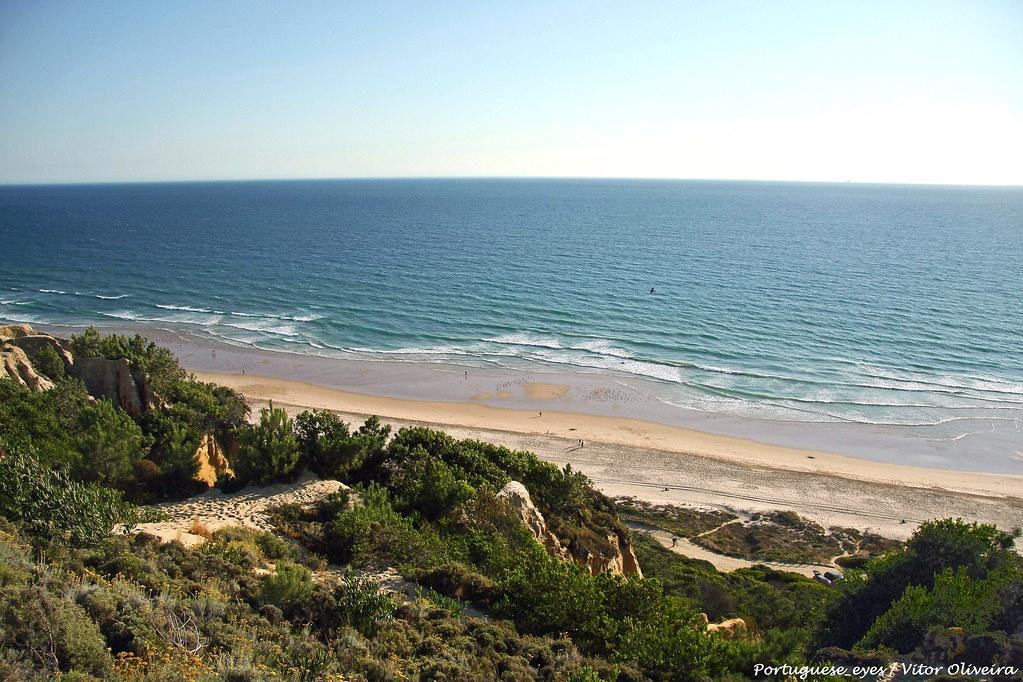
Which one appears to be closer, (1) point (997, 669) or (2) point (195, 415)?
(1) point (997, 669)

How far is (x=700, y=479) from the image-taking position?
34.8 m

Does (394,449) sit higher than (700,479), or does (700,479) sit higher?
(394,449)

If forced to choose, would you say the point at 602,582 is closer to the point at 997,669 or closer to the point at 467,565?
the point at 467,565

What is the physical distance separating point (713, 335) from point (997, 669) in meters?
47.3

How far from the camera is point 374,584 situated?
37.5 feet

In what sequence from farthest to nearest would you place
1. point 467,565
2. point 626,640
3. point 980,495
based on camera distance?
point 980,495
point 467,565
point 626,640

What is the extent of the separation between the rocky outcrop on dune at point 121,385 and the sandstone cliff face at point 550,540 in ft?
40.8

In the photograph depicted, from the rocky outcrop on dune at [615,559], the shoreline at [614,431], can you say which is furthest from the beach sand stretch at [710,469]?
the rocky outcrop on dune at [615,559]

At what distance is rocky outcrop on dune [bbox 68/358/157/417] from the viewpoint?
2184 centimetres

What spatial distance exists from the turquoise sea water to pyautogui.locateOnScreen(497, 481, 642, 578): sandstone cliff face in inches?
1058

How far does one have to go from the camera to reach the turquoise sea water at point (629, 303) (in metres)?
46.9

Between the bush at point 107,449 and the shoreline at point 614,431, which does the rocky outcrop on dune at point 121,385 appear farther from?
the shoreline at point 614,431

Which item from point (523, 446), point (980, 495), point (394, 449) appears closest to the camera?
point (394, 449)

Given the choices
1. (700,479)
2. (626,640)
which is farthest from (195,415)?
(700,479)
